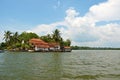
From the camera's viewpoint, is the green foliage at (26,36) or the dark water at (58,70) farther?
the green foliage at (26,36)

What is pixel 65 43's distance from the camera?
13138 cm

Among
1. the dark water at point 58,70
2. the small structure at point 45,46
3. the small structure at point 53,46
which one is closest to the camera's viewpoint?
the dark water at point 58,70

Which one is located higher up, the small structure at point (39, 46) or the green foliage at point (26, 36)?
the green foliage at point (26, 36)

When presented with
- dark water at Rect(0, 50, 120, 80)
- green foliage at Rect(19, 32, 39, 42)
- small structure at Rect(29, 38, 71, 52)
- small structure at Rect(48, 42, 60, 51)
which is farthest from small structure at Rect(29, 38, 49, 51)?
dark water at Rect(0, 50, 120, 80)

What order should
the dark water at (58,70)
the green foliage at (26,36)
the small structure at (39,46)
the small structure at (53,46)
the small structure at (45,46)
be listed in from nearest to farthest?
the dark water at (58,70)
the small structure at (39,46)
the small structure at (45,46)
the small structure at (53,46)
the green foliage at (26,36)

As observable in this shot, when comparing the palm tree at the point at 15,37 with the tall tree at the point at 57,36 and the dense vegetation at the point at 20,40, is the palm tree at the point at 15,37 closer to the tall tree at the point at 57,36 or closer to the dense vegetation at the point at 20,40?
the dense vegetation at the point at 20,40

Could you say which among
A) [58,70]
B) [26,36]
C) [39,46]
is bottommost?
[58,70]

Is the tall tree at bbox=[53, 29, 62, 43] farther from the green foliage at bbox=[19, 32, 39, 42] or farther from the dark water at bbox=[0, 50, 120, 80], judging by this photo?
the dark water at bbox=[0, 50, 120, 80]

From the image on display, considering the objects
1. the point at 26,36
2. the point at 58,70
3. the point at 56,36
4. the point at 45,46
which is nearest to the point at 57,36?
the point at 56,36

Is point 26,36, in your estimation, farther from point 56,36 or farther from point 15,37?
point 56,36

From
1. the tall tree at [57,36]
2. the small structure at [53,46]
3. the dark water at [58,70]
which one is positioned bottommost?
the dark water at [58,70]

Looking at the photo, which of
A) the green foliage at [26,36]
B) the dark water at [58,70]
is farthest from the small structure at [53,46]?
the dark water at [58,70]

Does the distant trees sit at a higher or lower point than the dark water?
higher

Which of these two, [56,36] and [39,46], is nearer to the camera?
[39,46]
